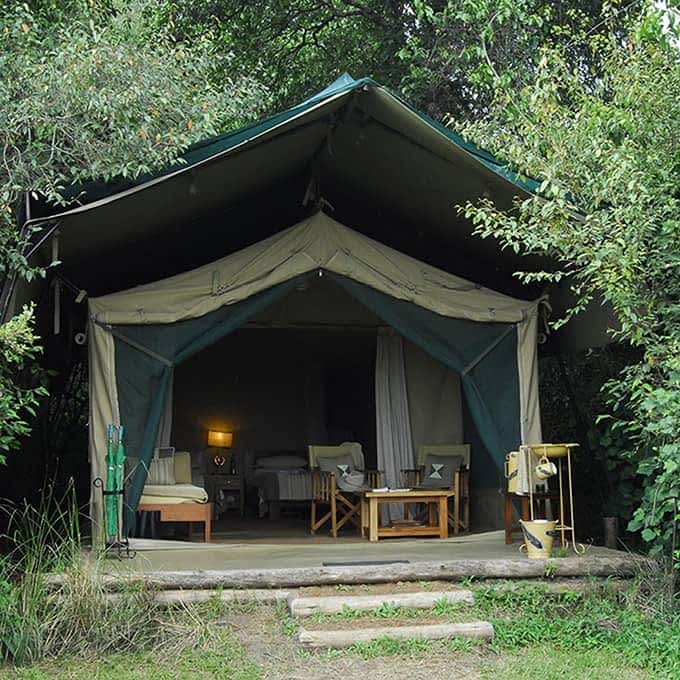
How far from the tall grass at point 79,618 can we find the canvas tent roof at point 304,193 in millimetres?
1957

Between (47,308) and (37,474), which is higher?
(47,308)

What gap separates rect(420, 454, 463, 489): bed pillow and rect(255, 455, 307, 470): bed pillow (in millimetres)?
2233

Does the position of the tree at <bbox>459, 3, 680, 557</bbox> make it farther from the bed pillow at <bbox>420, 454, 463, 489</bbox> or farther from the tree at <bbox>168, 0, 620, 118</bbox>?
the tree at <bbox>168, 0, 620, 118</bbox>

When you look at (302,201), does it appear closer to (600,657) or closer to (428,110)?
(428,110)

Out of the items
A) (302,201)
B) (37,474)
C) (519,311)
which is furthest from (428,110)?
(37,474)

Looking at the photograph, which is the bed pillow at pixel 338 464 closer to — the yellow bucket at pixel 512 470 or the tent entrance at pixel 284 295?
the tent entrance at pixel 284 295

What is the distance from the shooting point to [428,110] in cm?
978

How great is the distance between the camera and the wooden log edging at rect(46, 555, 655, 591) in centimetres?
466

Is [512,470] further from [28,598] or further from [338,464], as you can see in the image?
[28,598]

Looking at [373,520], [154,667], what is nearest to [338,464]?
[373,520]

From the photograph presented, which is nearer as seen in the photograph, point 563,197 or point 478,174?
point 563,197

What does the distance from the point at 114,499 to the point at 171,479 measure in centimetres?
143

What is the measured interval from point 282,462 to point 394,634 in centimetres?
541

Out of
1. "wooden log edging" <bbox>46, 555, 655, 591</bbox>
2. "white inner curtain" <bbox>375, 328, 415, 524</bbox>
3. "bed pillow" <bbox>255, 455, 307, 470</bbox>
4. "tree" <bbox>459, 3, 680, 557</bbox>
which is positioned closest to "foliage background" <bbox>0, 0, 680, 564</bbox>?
"tree" <bbox>459, 3, 680, 557</bbox>
